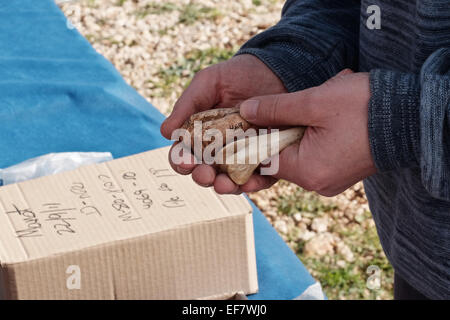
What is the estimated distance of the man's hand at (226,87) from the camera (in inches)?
44.3

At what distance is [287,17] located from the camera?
47.4 inches

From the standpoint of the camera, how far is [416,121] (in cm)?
80

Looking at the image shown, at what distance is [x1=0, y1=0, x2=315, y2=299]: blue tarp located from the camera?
148 centimetres

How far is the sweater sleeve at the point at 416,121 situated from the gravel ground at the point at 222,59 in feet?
4.89

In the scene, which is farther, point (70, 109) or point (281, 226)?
point (281, 226)

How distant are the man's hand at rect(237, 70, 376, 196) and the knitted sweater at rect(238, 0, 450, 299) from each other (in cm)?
3

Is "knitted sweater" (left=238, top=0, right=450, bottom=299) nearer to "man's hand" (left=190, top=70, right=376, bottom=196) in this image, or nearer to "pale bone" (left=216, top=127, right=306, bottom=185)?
"man's hand" (left=190, top=70, right=376, bottom=196)

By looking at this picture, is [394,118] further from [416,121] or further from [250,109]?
[250,109]

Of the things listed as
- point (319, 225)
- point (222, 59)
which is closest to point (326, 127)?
point (319, 225)

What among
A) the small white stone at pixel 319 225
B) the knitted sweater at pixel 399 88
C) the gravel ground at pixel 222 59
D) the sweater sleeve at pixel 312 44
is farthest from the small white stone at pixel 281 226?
the sweater sleeve at pixel 312 44

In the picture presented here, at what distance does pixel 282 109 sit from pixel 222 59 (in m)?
2.74

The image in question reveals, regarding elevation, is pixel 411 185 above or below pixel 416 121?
below
